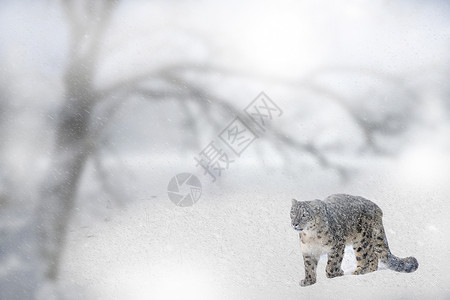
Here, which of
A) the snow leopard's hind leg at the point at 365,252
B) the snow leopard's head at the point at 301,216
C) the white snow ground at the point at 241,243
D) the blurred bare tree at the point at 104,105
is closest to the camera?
the snow leopard's head at the point at 301,216

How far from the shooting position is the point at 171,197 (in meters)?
1.68

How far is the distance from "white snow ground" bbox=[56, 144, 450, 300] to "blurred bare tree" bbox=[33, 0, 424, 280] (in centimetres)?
10

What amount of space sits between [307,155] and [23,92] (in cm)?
97

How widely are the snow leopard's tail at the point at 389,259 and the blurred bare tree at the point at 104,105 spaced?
1.32 ft

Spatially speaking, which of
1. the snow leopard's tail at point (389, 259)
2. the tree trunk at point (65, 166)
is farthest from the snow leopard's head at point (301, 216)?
the tree trunk at point (65, 166)

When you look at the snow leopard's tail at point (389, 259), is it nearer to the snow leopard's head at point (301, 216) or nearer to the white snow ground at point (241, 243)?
the white snow ground at point (241, 243)

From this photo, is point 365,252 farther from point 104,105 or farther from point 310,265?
point 104,105

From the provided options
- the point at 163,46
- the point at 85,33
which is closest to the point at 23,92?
the point at 85,33

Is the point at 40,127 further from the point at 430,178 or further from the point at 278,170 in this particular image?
the point at 430,178

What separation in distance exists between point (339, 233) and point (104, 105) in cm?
89

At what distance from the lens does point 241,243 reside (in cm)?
164

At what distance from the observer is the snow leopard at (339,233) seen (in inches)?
50.1

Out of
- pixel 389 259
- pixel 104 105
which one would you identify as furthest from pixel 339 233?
pixel 104 105

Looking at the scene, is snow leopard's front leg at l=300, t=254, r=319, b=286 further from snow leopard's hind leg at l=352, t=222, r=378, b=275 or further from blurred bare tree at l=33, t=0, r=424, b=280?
blurred bare tree at l=33, t=0, r=424, b=280
